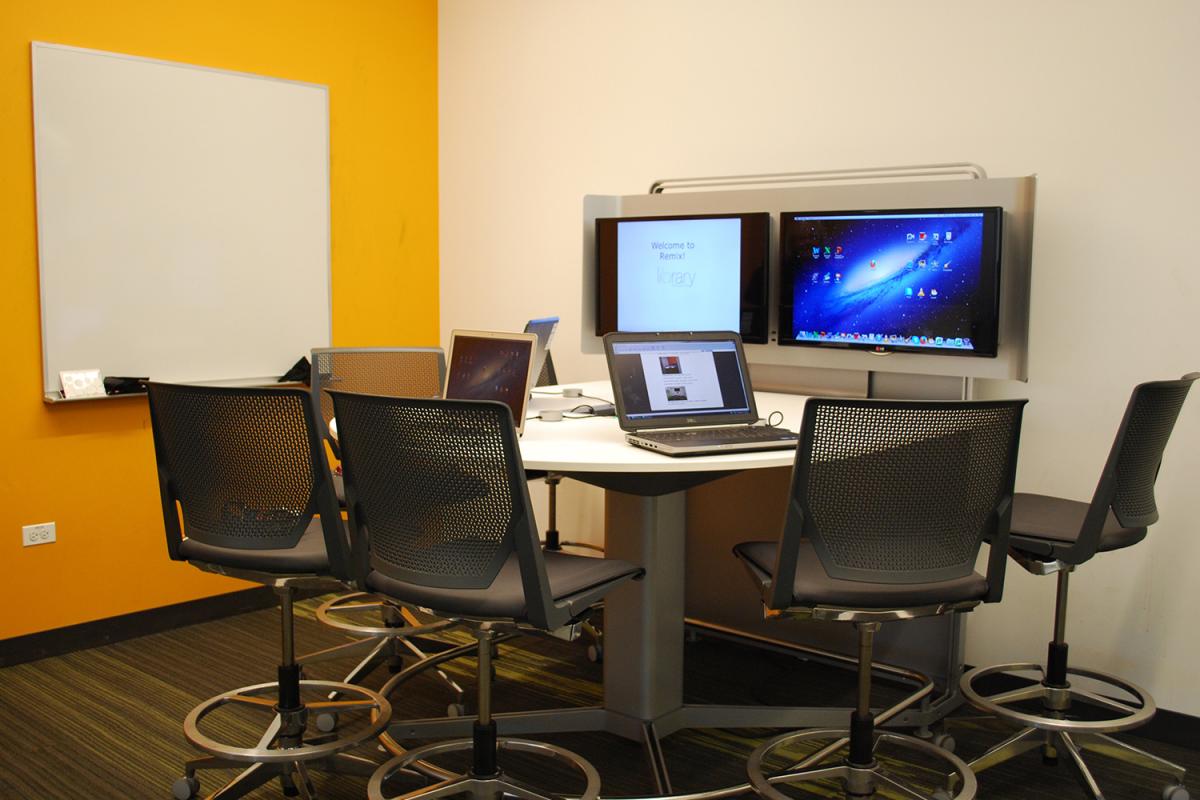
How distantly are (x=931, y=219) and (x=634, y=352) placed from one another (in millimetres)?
991

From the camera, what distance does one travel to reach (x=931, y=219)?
10.0 ft

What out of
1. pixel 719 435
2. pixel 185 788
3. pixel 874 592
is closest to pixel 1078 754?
pixel 874 592

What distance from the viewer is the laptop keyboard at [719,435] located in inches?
96.8

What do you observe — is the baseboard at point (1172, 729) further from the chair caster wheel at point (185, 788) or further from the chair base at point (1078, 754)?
the chair caster wheel at point (185, 788)

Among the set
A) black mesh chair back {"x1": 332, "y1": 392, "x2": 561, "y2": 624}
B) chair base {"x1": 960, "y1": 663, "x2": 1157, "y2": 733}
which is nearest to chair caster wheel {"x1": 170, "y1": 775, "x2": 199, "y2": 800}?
chair base {"x1": 960, "y1": 663, "x2": 1157, "y2": 733}

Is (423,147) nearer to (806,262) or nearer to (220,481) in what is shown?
(806,262)

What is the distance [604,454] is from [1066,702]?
1400 millimetres

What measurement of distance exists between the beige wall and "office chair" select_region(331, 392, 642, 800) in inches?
66.1

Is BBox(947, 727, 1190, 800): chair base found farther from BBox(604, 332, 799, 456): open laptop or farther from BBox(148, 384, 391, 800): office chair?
BBox(148, 384, 391, 800): office chair

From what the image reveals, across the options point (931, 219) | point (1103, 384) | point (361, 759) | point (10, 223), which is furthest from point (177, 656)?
point (1103, 384)

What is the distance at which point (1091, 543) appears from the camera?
2510mm

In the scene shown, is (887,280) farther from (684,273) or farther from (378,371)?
(378,371)

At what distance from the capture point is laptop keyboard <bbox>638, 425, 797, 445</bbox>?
246 cm

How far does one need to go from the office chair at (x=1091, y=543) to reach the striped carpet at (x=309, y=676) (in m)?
0.11
